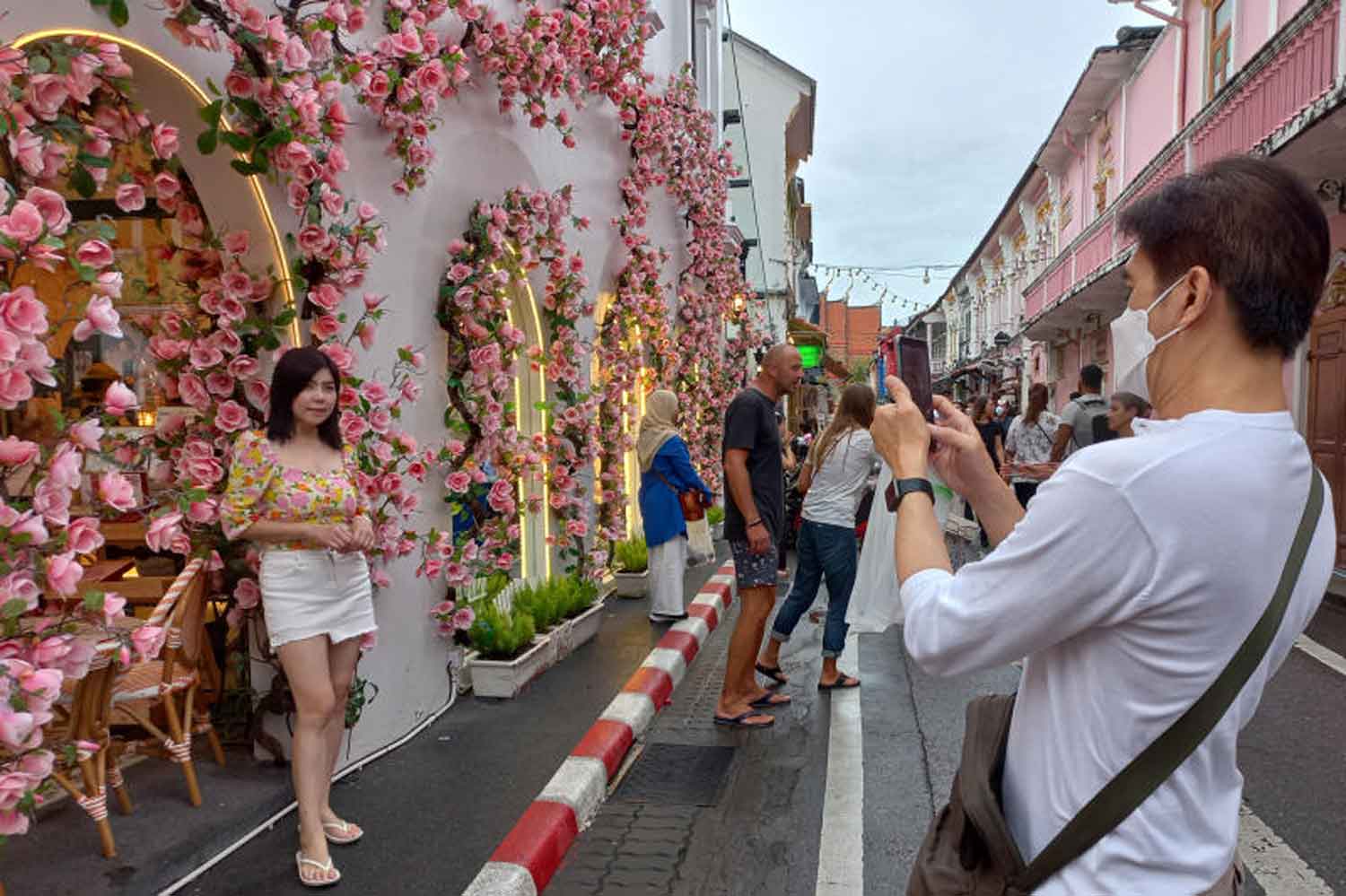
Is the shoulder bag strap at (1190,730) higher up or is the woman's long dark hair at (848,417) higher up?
the woman's long dark hair at (848,417)

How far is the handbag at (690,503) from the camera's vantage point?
7.24 meters

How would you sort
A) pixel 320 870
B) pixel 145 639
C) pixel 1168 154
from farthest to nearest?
pixel 1168 154 < pixel 320 870 < pixel 145 639

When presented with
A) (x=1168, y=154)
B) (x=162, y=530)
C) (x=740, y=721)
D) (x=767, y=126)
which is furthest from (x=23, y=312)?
(x=767, y=126)

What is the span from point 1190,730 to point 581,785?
129 inches

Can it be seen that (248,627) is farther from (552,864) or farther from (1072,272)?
(1072,272)

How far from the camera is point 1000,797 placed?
134 centimetres

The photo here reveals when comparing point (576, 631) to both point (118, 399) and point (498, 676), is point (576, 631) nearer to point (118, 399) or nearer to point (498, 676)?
point (498, 676)

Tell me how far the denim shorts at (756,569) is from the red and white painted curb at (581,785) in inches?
38.4

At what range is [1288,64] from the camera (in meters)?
8.86

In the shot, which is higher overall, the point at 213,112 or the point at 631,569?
the point at 213,112

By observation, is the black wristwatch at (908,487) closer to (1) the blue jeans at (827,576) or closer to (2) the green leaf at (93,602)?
(2) the green leaf at (93,602)

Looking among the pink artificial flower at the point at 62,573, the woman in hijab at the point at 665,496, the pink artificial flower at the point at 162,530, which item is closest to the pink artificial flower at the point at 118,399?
the pink artificial flower at the point at 62,573

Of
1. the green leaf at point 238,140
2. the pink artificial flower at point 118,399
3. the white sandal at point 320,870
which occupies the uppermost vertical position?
the green leaf at point 238,140

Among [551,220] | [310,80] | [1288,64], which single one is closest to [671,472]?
[551,220]
